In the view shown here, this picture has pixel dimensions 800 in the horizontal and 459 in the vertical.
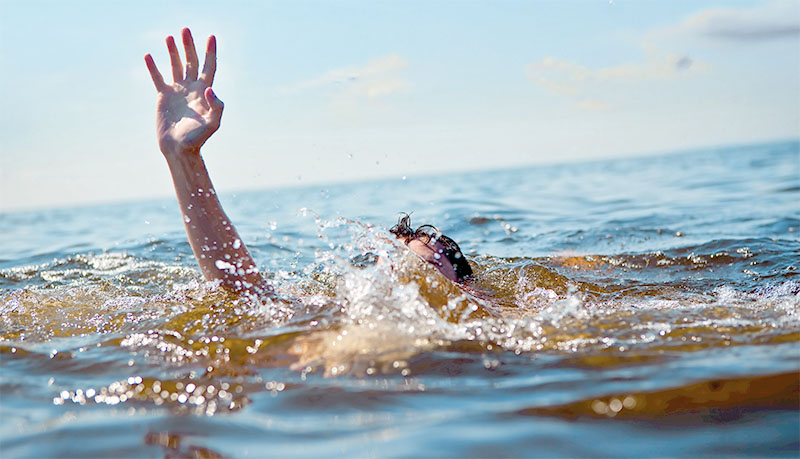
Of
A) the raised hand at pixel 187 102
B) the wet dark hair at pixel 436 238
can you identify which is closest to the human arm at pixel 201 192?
the raised hand at pixel 187 102

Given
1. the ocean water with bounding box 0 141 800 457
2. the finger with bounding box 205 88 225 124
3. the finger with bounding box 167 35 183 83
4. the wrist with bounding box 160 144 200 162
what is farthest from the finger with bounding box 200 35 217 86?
the ocean water with bounding box 0 141 800 457

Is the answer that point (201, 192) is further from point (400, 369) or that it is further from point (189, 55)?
point (400, 369)

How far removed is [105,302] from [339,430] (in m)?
2.84

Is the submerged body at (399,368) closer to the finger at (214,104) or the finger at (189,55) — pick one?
the finger at (214,104)

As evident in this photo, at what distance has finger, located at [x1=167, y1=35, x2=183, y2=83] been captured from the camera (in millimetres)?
3947

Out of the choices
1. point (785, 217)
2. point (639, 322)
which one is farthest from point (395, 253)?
point (785, 217)

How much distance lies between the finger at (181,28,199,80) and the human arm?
252 millimetres

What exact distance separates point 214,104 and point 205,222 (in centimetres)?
64

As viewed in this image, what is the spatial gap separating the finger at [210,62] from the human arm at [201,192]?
21 centimetres

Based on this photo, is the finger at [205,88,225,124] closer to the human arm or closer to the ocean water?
the human arm

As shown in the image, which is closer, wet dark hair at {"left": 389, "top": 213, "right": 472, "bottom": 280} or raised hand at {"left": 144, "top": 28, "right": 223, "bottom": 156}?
raised hand at {"left": 144, "top": 28, "right": 223, "bottom": 156}

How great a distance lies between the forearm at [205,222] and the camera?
3629mm

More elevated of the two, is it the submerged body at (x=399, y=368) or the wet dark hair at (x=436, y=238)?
the wet dark hair at (x=436, y=238)

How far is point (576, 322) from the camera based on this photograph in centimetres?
325
